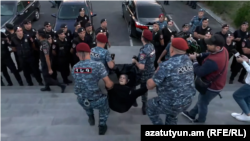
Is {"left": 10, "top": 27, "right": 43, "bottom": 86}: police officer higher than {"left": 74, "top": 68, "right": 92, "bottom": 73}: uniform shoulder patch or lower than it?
lower

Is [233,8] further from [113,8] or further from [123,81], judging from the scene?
[123,81]

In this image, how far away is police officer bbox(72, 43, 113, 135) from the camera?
11.8 feet

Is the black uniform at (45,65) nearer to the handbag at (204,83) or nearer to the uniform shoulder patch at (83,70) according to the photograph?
the uniform shoulder patch at (83,70)

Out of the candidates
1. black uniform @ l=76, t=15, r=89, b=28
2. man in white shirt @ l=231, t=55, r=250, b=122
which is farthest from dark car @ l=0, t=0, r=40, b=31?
man in white shirt @ l=231, t=55, r=250, b=122

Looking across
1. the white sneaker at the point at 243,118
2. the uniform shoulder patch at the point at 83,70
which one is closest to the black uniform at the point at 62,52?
the uniform shoulder patch at the point at 83,70

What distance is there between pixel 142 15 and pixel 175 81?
788 cm

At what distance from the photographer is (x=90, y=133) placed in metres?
4.11

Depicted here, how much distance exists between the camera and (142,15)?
1068 centimetres

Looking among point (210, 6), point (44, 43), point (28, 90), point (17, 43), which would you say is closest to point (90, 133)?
point (44, 43)

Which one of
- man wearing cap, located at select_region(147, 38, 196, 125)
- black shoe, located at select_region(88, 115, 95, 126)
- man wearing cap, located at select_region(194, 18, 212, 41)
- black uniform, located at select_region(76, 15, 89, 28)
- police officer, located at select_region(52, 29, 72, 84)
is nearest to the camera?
man wearing cap, located at select_region(147, 38, 196, 125)

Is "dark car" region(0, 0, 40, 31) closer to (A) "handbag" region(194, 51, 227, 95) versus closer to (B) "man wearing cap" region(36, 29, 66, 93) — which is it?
(B) "man wearing cap" region(36, 29, 66, 93)

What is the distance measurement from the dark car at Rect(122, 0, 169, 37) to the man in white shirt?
242 inches

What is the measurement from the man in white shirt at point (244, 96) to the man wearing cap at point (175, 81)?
4.45 feet

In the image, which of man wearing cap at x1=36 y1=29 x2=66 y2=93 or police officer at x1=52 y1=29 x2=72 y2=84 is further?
police officer at x1=52 y1=29 x2=72 y2=84
